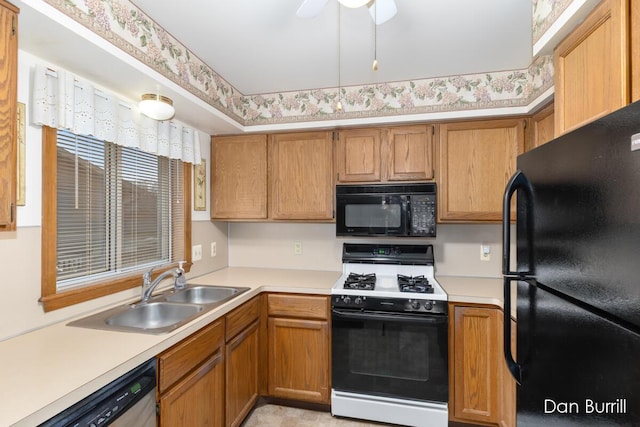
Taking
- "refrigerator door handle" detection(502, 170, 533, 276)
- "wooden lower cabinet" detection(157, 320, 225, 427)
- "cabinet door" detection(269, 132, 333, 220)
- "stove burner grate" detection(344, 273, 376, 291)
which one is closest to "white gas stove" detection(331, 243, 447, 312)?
"stove burner grate" detection(344, 273, 376, 291)

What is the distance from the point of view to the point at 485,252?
97.3 inches

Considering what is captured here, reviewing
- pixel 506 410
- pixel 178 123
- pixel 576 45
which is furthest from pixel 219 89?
pixel 506 410

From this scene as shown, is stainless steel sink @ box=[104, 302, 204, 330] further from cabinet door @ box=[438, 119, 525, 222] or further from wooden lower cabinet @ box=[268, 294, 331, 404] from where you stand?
cabinet door @ box=[438, 119, 525, 222]

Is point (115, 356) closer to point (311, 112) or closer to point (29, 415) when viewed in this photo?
point (29, 415)

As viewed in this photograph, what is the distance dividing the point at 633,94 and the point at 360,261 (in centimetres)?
197

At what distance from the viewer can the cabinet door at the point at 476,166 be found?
2186mm

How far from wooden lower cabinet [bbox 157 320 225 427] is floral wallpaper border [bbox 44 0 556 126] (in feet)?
4.50

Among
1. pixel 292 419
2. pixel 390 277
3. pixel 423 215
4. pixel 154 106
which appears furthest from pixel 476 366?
pixel 154 106

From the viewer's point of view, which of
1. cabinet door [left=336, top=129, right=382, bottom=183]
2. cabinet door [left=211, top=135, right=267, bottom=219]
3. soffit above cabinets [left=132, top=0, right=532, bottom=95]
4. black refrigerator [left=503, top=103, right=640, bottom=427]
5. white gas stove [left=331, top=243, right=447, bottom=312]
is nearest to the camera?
black refrigerator [left=503, top=103, right=640, bottom=427]

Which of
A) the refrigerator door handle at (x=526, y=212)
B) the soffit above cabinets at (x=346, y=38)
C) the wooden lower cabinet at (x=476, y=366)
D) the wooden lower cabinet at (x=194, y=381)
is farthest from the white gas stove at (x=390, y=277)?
the soffit above cabinets at (x=346, y=38)

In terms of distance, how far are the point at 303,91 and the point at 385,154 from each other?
2.71 ft

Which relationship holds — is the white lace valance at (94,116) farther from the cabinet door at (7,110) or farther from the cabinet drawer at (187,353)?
the cabinet drawer at (187,353)

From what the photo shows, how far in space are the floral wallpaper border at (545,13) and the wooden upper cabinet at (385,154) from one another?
1025 millimetres

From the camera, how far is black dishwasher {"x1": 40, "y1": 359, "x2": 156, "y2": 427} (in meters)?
0.92
